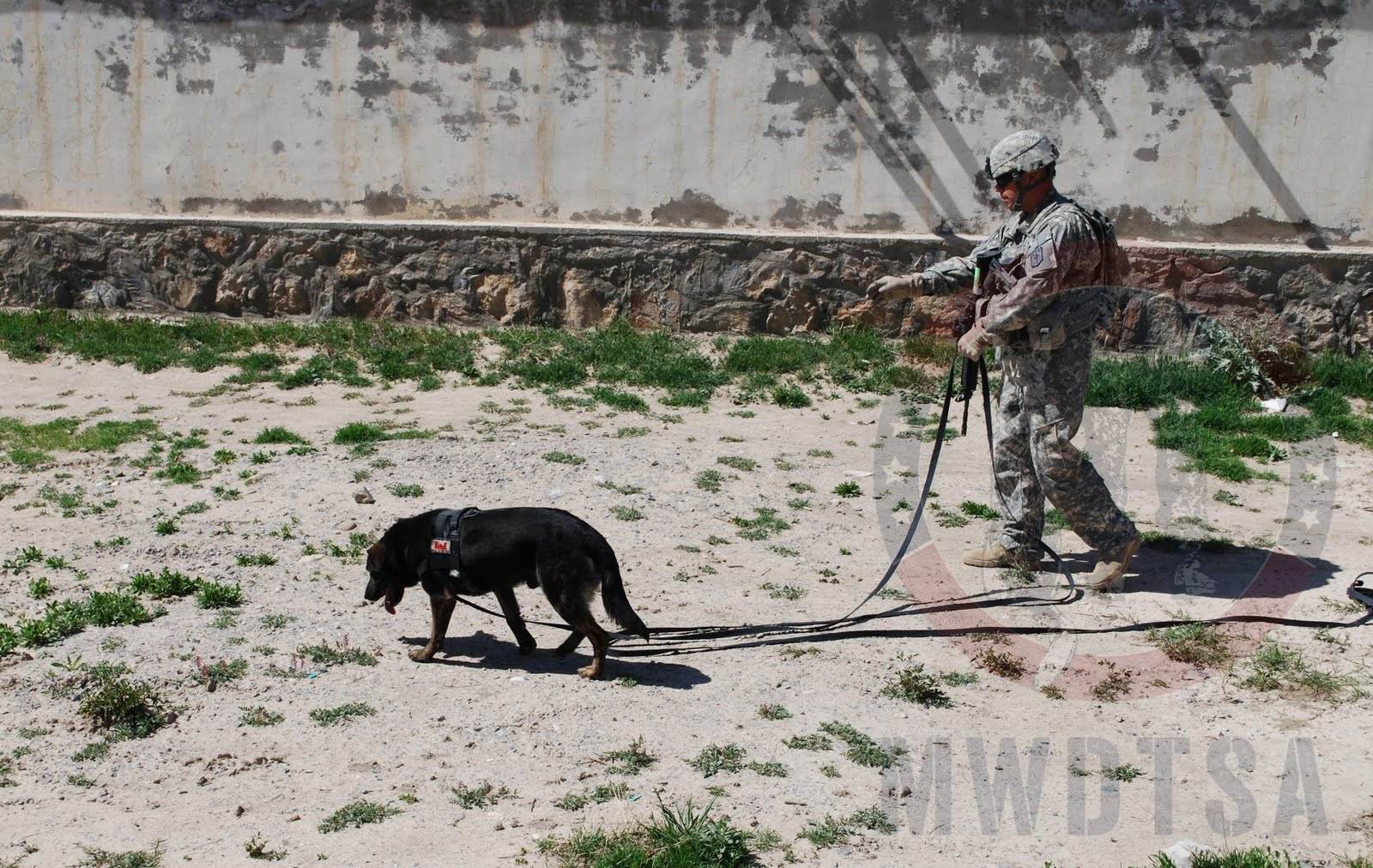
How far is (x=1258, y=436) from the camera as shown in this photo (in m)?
8.97

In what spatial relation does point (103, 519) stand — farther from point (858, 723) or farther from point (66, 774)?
point (858, 723)

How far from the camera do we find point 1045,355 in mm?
6137

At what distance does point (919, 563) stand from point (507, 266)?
19.1 ft

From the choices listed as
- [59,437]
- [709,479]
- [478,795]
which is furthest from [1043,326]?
[59,437]

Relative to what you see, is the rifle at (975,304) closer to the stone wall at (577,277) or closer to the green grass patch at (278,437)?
the green grass patch at (278,437)

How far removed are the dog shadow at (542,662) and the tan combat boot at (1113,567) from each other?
7.16ft

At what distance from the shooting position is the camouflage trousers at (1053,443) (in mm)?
6141

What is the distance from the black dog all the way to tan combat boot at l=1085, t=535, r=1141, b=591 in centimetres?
243

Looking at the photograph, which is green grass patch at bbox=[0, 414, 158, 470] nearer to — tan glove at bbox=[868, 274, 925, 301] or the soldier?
tan glove at bbox=[868, 274, 925, 301]

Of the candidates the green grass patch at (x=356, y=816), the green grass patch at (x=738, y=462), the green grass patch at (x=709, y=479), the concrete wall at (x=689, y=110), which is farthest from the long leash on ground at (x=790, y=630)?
the concrete wall at (x=689, y=110)

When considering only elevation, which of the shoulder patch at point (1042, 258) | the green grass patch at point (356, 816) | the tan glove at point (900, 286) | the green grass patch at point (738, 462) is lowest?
the green grass patch at point (356, 816)

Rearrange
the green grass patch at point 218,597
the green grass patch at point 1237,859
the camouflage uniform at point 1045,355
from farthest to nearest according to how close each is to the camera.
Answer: the camouflage uniform at point 1045,355
the green grass patch at point 218,597
the green grass patch at point 1237,859

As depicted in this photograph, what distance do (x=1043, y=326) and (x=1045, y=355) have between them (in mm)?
201

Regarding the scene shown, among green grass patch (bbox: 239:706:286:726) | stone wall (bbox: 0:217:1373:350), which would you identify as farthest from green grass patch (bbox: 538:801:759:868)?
stone wall (bbox: 0:217:1373:350)
